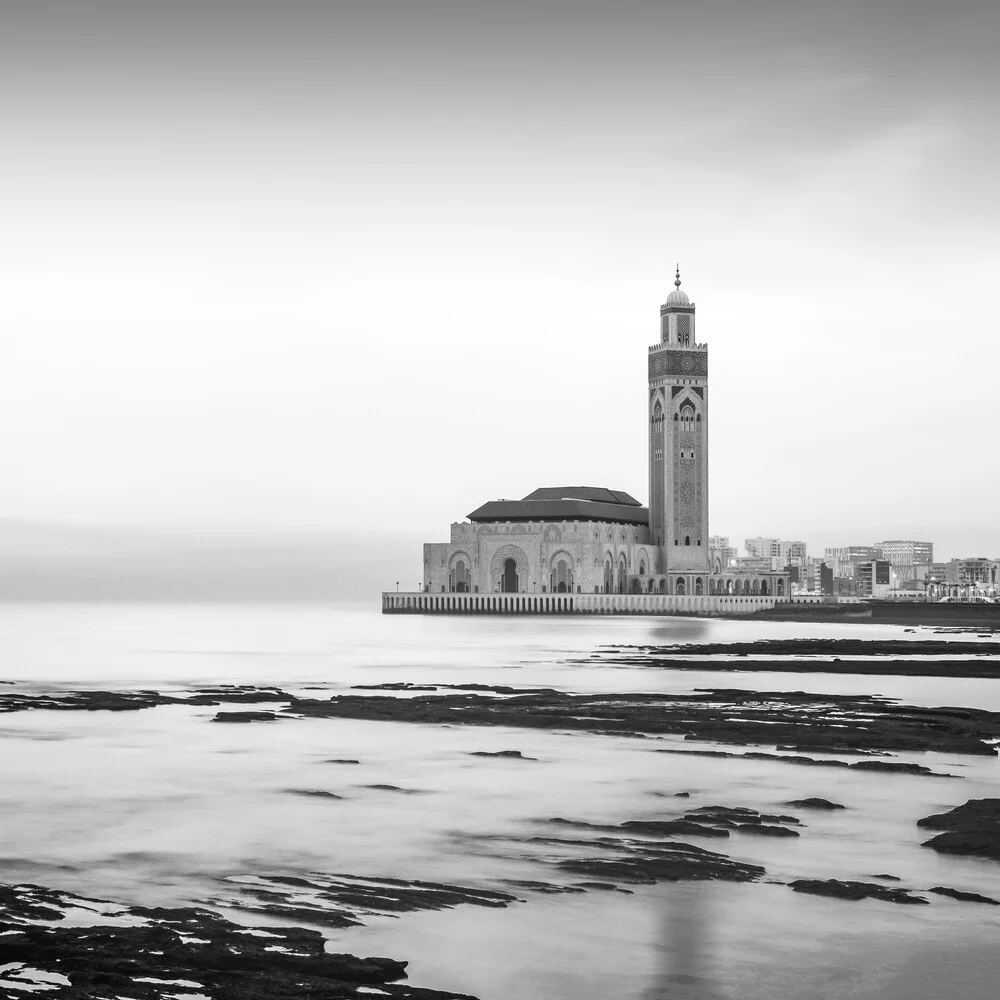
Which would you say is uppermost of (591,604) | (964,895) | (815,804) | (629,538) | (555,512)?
(555,512)

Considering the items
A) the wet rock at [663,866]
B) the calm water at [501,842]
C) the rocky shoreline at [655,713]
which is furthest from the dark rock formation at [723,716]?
the wet rock at [663,866]

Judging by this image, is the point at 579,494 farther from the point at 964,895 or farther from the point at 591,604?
the point at 964,895

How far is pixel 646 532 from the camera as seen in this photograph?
427 feet

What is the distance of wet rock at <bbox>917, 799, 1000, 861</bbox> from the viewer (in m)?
15.4

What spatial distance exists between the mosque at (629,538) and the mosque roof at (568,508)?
0.14 meters

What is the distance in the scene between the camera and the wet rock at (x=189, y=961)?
33.5 ft

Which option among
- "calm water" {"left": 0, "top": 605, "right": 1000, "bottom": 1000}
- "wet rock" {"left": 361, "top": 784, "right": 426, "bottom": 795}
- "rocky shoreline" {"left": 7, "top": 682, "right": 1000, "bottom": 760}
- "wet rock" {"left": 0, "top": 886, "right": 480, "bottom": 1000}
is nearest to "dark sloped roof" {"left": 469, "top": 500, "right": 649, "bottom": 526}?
"rocky shoreline" {"left": 7, "top": 682, "right": 1000, "bottom": 760}

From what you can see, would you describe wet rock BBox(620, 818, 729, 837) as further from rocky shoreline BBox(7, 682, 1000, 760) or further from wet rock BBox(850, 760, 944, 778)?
rocky shoreline BBox(7, 682, 1000, 760)

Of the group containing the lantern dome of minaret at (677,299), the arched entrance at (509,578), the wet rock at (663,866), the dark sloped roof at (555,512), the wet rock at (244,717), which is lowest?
the wet rock at (663,866)

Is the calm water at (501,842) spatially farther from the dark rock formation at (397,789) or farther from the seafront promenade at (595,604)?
the seafront promenade at (595,604)

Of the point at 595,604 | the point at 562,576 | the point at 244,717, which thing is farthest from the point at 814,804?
the point at 562,576

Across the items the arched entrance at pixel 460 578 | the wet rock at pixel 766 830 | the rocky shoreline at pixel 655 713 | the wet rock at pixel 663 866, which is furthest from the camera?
the arched entrance at pixel 460 578

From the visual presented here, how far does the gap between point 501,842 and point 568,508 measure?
109m

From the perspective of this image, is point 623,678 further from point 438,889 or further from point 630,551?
point 630,551
